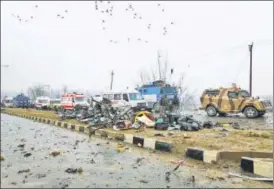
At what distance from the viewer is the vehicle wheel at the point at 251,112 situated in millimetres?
24594

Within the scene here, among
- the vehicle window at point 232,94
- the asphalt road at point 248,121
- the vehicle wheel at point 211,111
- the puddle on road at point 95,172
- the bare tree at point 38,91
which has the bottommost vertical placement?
the puddle on road at point 95,172

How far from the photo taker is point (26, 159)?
8.11 meters

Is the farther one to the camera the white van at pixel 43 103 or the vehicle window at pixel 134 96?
the white van at pixel 43 103

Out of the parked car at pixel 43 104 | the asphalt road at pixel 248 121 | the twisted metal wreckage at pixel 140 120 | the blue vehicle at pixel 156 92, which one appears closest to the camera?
the twisted metal wreckage at pixel 140 120

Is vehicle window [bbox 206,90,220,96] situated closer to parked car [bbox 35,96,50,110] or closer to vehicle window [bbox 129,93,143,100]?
vehicle window [bbox 129,93,143,100]

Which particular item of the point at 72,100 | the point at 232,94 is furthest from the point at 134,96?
the point at 232,94

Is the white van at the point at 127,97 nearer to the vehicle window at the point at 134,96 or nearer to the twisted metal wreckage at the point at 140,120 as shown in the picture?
the vehicle window at the point at 134,96

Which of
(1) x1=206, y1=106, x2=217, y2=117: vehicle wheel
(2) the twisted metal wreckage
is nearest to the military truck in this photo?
(1) x1=206, y1=106, x2=217, y2=117: vehicle wheel

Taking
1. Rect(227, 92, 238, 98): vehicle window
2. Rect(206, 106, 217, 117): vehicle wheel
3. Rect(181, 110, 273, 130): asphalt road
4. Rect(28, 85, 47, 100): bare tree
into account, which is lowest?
Rect(181, 110, 273, 130): asphalt road

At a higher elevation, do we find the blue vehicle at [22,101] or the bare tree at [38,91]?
the bare tree at [38,91]

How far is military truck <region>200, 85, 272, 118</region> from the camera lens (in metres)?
24.7

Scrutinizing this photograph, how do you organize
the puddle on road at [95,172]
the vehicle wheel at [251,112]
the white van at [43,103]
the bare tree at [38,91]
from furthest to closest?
the bare tree at [38,91], the white van at [43,103], the vehicle wheel at [251,112], the puddle on road at [95,172]

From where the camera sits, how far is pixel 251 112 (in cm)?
2478

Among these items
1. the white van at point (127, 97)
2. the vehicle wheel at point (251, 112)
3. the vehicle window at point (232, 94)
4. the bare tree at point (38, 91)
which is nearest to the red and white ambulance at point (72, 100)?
the white van at point (127, 97)
